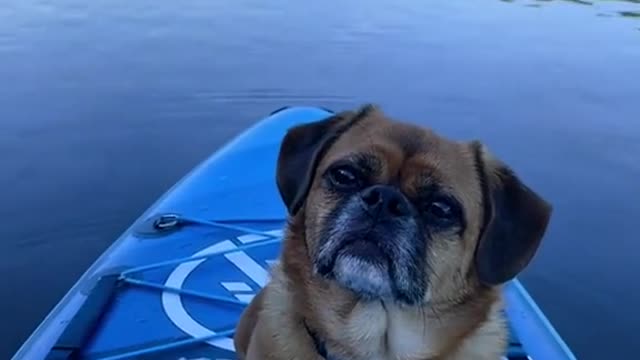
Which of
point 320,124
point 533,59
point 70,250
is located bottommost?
point 70,250

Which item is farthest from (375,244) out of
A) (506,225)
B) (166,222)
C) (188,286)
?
(166,222)

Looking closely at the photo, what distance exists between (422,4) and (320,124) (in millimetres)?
9498

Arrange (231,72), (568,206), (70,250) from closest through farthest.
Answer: (70,250)
(568,206)
(231,72)

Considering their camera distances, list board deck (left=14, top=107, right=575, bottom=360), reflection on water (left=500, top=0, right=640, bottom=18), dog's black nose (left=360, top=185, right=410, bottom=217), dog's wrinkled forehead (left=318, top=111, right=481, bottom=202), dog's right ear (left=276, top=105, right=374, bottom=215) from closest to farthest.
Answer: dog's black nose (left=360, top=185, right=410, bottom=217) → dog's wrinkled forehead (left=318, top=111, right=481, bottom=202) → dog's right ear (left=276, top=105, right=374, bottom=215) → board deck (left=14, top=107, right=575, bottom=360) → reflection on water (left=500, top=0, right=640, bottom=18)

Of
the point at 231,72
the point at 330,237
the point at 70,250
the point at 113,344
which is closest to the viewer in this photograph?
the point at 330,237

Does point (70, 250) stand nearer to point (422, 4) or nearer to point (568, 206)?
point (568, 206)

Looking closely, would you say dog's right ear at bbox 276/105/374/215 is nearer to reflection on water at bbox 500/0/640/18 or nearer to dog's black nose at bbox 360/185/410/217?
dog's black nose at bbox 360/185/410/217

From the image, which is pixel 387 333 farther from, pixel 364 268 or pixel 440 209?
pixel 440 209

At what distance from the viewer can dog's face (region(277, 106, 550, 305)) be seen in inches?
114

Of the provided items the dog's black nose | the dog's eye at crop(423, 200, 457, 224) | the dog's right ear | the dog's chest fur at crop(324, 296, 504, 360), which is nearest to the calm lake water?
the dog's chest fur at crop(324, 296, 504, 360)

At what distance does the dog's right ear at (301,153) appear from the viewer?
3.17 meters

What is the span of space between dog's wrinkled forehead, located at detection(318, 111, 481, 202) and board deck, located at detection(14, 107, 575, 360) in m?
1.62

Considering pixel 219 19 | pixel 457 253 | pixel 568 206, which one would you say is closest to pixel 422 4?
pixel 219 19

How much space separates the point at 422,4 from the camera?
12.4 meters
